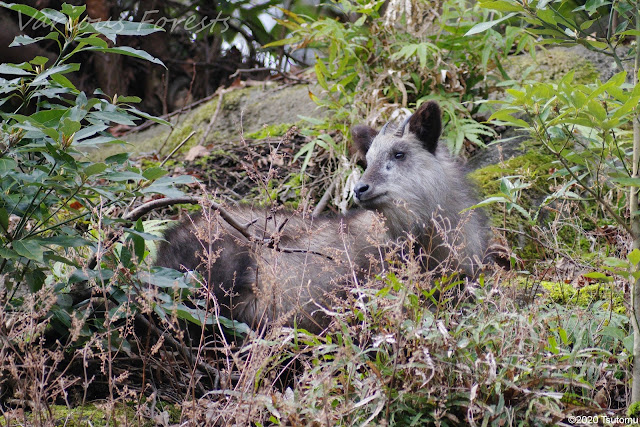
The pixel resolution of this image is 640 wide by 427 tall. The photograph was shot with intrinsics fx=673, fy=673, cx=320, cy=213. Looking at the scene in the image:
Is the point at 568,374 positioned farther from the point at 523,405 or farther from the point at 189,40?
the point at 189,40

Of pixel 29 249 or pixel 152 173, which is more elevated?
pixel 152 173

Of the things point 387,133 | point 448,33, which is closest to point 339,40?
point 448,33

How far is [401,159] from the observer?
4.38 m

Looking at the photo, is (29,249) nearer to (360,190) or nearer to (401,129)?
(360,190)

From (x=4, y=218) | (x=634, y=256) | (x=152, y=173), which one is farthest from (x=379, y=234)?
(x=4, y=218)

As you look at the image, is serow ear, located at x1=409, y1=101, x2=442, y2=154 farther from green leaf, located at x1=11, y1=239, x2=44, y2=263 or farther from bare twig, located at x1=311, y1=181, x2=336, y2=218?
green leaf, located at x1=11, y1=239, x2=44, y2=263

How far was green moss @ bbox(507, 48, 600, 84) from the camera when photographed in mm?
6445

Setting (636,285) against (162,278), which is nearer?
(636,285)

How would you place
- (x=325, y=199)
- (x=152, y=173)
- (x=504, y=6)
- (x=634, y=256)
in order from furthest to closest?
(x=325, y=199)
(x=152, y=173)
(x=504, y=6)
(x=634, y=256)

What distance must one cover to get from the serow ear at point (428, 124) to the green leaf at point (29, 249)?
254cm

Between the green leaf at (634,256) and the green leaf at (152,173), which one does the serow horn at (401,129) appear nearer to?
the green leaf at (152,173)

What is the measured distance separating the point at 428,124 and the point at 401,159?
308mm

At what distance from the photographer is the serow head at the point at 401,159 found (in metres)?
4.18

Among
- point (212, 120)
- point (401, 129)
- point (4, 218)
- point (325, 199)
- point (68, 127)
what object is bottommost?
point (325, 199)
